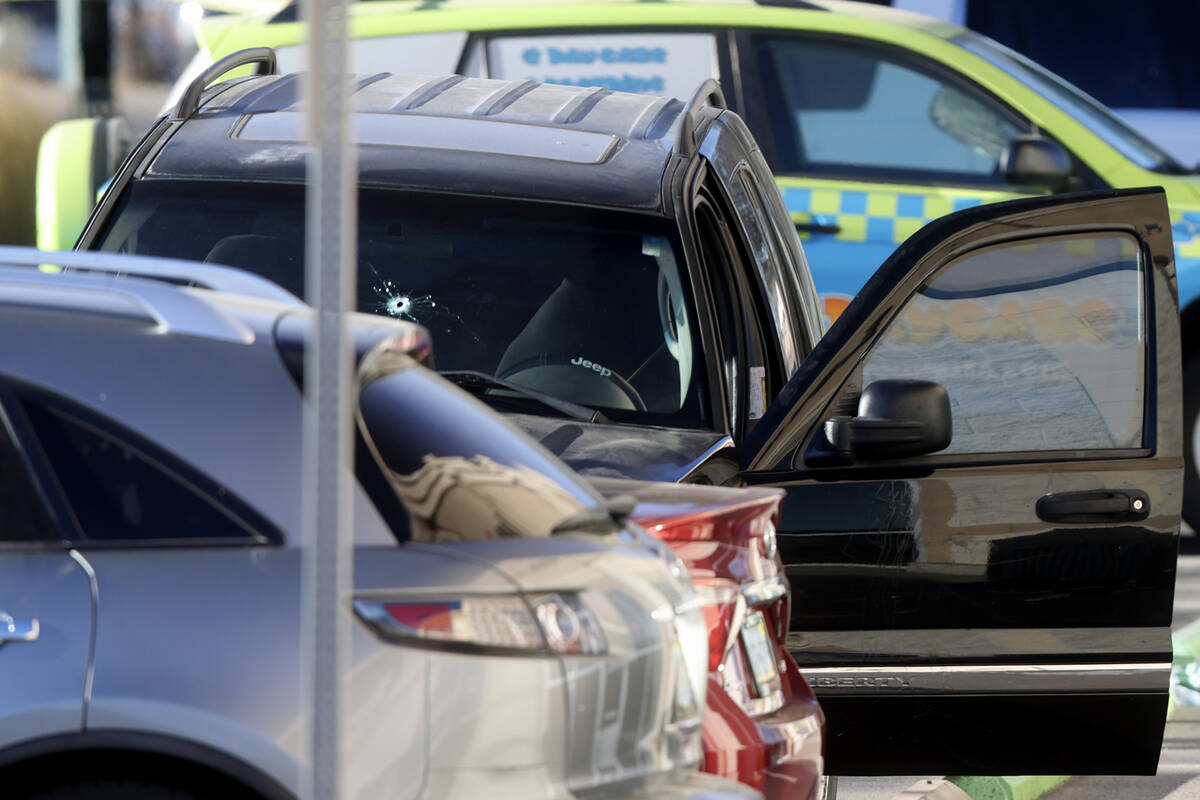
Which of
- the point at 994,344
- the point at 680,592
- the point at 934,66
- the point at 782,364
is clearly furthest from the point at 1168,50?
the point at 680,592

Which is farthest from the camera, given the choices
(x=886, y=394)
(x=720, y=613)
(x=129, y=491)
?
(x=886, y=394)

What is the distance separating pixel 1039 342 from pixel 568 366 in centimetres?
109

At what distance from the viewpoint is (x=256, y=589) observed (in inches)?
113

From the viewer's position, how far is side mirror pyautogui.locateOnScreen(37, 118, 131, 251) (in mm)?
7715

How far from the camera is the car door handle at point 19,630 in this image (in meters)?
2.86

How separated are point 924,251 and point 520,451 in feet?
5.70

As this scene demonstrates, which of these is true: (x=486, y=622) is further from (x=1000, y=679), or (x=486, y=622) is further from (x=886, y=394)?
(x=1000, y=679)

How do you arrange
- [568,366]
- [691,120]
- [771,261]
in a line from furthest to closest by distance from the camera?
[771,261]
[691,120]
[568,366]

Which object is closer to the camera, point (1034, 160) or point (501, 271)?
point (501, 271)

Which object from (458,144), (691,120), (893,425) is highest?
(691,120)

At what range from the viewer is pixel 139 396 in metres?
2.99

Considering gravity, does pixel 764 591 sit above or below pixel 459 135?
below

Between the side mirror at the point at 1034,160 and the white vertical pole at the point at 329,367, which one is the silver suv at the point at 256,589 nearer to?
the white vertical pole at the point at 329,367

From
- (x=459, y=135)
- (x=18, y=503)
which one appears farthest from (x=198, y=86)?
(x=18, y=503)
